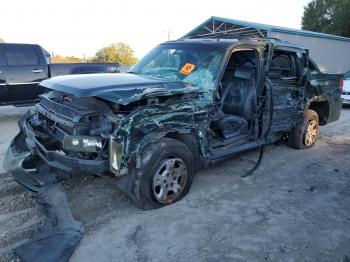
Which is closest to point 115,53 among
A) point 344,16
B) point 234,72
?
point 344,16

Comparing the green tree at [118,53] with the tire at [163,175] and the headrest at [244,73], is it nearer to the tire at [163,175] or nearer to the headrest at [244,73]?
the headrest at [244,73]

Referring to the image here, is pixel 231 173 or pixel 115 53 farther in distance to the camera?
pixel 115 53

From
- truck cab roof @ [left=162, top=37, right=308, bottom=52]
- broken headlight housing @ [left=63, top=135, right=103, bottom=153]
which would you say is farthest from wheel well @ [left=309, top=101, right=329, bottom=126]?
broken headlight housing @ [left=63, top=135, right=103, bottom=153]

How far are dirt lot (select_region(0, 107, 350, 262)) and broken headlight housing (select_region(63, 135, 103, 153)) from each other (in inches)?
31.3

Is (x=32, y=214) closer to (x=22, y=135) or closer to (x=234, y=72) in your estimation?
(x=22, y=135)

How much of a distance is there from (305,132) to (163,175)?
3.78m

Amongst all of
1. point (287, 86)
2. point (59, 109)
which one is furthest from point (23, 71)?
point (287, 86)

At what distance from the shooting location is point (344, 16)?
28891 millimetres

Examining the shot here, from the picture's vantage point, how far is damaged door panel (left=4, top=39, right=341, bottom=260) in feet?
11.4

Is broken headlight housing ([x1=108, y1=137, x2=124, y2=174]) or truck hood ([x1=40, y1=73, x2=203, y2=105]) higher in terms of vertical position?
truck hood ([x1=40, y1=73, x2=203, y2=105])

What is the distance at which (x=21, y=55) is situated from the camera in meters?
8.89

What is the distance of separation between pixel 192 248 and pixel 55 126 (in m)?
2.11

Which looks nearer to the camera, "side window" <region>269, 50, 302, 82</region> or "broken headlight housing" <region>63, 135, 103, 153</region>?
"broken headlight housing" <region>63, 135, 103, 153</region>

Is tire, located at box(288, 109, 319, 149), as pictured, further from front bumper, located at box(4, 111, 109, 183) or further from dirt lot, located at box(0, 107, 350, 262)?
front bumper, located at box(4, 111, 109, 183)
